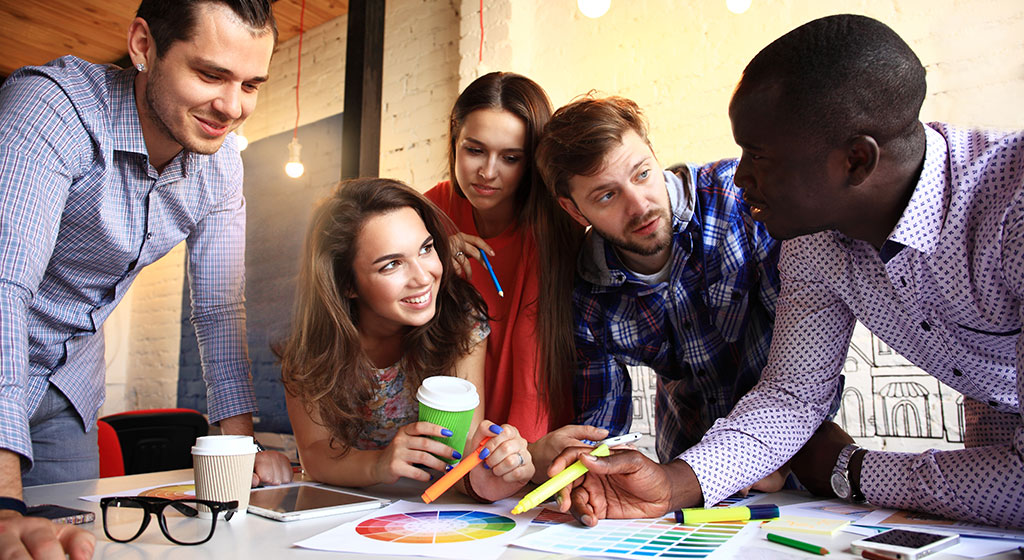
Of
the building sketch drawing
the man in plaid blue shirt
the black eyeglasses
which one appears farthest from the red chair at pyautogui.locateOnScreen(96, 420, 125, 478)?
the building sketch drawing

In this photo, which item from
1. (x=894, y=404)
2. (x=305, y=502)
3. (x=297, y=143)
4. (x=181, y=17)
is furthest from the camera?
(x=297, y=143)

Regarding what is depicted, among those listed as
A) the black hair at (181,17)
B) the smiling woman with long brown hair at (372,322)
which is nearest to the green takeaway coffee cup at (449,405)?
the smiling woman with long brown hair at (372,322)

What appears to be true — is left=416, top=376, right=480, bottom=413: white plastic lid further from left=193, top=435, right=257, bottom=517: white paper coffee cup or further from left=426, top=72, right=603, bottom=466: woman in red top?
left=426, top=72, right=603, bottom=466: woman in red top

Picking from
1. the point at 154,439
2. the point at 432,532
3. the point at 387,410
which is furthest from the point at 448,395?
the point at 154,439

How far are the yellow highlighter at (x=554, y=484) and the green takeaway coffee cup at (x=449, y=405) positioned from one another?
22 centimetres

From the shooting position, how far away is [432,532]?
90 centimetres

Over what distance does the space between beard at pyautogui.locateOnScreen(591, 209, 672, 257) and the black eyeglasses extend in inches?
39.1

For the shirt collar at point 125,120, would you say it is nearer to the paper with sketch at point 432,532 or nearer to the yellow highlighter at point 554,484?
the paper with sketch at point 432,532

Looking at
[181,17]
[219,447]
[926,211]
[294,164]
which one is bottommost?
[219,447]

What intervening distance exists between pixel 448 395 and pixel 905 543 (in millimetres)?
648

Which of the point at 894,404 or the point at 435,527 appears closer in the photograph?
the point at 435,527

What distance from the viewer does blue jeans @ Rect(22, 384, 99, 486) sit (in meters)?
1.63

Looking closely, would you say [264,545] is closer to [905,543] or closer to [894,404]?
[905,543]

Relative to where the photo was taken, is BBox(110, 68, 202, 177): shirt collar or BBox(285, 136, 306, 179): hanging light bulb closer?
BBox(110, 68, 202, 177): shirt collar
